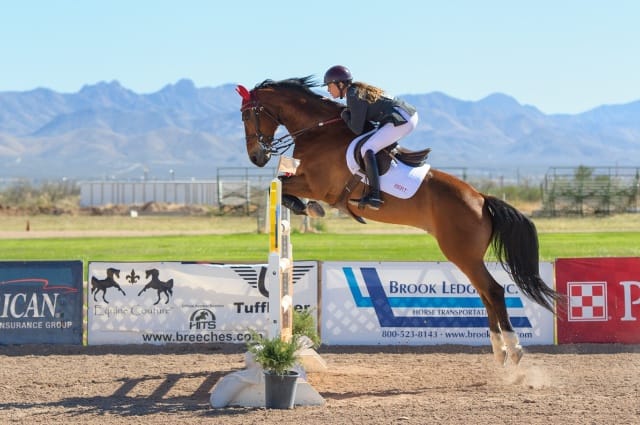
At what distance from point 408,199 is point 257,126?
172 centimetres

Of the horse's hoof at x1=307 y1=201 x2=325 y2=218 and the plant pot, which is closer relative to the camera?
the plant pot

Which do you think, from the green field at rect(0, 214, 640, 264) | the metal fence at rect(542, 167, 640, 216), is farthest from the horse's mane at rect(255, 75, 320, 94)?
the metal fence at rect(542, 167, 640, 216)

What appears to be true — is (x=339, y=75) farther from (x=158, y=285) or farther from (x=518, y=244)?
(x=158, y=285)

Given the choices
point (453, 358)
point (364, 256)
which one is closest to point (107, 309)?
point (453, 358)

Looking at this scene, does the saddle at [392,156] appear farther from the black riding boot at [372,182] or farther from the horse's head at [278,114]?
the horse's head at [278,114]

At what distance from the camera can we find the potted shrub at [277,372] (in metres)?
8.59

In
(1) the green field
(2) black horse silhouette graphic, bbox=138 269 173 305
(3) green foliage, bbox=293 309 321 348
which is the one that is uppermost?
(2) black horse silhouette graphic, bbox=138 269 173 305

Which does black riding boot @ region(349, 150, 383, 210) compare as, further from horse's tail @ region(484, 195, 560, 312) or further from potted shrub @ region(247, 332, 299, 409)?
potted shrub @ region(247, 332, 299, 409)

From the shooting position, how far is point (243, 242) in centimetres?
2862

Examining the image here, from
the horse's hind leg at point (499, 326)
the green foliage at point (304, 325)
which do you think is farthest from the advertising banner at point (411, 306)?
the horse's hind leg at point (499, 326)

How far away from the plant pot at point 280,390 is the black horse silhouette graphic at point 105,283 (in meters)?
4.28

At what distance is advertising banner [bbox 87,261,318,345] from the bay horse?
2733 millimetres

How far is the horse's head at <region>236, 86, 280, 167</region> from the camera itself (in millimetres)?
10047

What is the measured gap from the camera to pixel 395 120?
31.1ft
